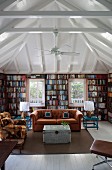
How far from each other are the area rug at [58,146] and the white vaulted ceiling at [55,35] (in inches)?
114

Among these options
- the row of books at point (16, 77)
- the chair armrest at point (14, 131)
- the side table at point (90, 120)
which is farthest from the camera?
the row of books at point (16, 77)

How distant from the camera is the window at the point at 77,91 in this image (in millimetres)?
10164

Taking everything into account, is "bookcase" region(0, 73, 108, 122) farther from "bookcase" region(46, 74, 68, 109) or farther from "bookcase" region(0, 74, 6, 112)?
"bookcase" region(0, 74, 6, 112)

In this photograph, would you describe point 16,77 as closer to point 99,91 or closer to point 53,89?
point 53,89

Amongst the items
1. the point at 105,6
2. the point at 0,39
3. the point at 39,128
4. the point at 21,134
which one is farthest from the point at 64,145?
the point at 105,6

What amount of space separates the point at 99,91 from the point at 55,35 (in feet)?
18.0

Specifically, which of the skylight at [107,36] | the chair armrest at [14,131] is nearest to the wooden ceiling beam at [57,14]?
the skylight at [107,36]

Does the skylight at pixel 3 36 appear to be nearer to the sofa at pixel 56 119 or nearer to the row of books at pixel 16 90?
the sofa at pixel 56 119

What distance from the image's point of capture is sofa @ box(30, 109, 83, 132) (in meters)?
7.87

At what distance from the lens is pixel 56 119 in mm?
8305

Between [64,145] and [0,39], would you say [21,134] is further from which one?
[0,39]

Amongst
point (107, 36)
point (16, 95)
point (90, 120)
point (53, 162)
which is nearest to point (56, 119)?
point (90, 120)

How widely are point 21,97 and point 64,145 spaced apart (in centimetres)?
470

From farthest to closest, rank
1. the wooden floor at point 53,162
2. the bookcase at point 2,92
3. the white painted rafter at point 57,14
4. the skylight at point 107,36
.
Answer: the bookcase at point 2,92
the skylight at point 107,36
the wooden floor at point 53,162
the white painted rafter at point 57,14
